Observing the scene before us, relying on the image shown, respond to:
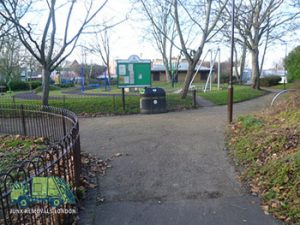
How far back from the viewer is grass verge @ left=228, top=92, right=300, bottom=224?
3705mm

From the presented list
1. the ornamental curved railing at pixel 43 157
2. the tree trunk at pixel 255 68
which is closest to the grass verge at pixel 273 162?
the ornamental curved railing at pixel 43 157

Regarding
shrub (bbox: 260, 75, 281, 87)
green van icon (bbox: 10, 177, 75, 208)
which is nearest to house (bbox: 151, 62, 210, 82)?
shrub (bbox: 260, 75, 281, 87)

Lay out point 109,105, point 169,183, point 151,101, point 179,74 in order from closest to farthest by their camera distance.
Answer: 1. point 169,183
2. point 151,101
3. point 109,105
4. point 179,74

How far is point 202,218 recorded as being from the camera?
11.5 feet

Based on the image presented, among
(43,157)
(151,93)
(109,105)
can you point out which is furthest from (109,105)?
(43,157)

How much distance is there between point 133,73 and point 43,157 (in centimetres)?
1072

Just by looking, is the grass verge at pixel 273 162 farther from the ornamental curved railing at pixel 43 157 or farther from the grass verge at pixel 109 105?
the grass verge at pixel 109 105

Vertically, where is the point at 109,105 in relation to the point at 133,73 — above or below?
below

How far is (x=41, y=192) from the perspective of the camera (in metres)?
3.05

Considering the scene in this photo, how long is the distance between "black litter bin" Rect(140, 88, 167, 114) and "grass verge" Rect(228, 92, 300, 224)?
575 centimetres

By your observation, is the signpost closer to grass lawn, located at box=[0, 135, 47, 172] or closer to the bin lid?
the bin lid

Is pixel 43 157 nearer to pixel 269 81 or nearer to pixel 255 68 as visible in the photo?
pixel 255 68

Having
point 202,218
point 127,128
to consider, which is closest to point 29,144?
point 127,128

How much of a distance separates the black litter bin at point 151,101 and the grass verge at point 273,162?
18.9ft
